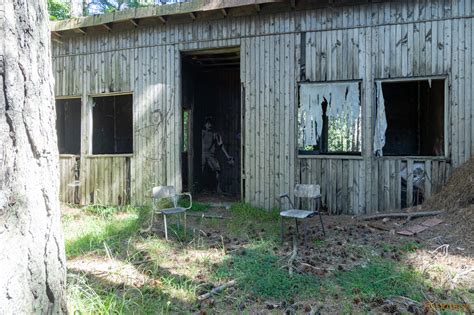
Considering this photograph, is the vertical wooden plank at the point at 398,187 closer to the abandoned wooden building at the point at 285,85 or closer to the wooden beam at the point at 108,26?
the abandoned wooden building at the point at 285,85

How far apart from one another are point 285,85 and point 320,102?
757 millimetres

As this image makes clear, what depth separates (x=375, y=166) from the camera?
6422 mm

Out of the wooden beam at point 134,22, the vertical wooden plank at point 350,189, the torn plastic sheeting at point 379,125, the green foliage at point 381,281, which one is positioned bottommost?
the green foliage at point 381,281

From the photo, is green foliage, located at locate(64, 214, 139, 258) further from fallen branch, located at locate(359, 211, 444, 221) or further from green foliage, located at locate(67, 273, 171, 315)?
fallen branch, located at locate(359, 211, 444, 221)

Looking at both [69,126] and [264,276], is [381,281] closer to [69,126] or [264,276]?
[264,276]

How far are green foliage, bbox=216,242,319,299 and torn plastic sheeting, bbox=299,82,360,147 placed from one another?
3054 millimetres

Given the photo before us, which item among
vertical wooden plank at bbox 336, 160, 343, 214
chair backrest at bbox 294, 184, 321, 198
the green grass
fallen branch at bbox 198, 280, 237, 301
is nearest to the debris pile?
vertical wooden plank at bbox 336, 160, 343, 214

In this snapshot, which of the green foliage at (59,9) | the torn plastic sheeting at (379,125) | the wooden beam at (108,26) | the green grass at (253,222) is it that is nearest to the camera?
the green grass at (253,222)

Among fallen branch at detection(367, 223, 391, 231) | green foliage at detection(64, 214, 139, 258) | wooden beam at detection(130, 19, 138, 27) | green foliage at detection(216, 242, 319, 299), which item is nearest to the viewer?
green foliage at detection(216, 242, 319, 299)

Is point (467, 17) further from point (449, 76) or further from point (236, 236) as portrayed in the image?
point (236, 236)

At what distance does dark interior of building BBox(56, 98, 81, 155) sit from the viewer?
9797 millimetres

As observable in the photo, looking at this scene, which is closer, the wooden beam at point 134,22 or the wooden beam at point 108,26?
the wooden beam at point 134,22

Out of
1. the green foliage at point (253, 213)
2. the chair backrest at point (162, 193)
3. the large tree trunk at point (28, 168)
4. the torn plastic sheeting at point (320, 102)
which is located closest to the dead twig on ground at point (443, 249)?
the green foliage at point (253, 213)

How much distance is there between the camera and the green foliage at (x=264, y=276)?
3.51 m
